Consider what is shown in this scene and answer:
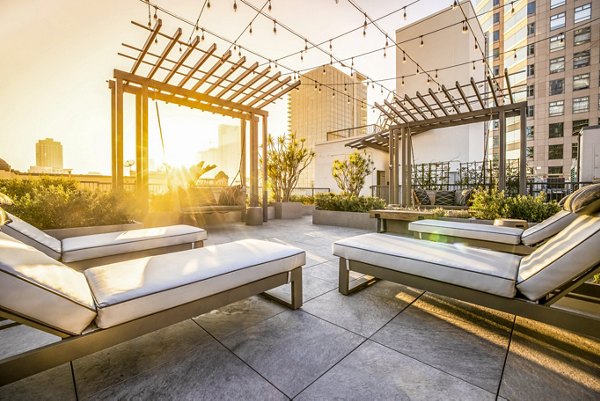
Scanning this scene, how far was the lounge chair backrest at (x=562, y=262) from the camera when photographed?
1213mm

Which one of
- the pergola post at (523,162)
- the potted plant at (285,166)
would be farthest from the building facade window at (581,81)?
the potted plant at (285,166)

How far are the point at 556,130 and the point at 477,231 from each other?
110 feet

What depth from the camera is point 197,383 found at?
48.1 inches

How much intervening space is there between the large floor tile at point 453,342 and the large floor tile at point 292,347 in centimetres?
27

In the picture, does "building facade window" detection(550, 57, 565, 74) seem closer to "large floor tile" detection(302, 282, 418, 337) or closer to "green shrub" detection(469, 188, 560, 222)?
"green shrub" detection(469, 188, 560, 222)

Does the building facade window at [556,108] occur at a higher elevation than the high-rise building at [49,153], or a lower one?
higher

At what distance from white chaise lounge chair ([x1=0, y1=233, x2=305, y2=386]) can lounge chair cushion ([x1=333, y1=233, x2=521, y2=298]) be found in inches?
26.2

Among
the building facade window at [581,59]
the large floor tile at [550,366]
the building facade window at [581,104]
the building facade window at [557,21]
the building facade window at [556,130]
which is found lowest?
the large floor tile at [550,366]

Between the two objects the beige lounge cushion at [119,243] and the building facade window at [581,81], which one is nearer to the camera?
the beige lounge cushion at [119,243]

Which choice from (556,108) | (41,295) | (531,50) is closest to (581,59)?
(531,50)

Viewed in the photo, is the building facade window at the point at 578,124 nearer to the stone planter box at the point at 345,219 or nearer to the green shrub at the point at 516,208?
the green shrub at the point at 516,208

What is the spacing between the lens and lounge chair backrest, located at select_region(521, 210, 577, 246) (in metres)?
2.27

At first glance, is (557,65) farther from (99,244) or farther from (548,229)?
(99,244)

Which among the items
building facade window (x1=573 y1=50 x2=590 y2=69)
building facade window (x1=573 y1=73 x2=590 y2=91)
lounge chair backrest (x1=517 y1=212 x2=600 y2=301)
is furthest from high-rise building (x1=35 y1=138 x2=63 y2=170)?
building facade window (x1=573 y1=50 x2=590 y2=69)
